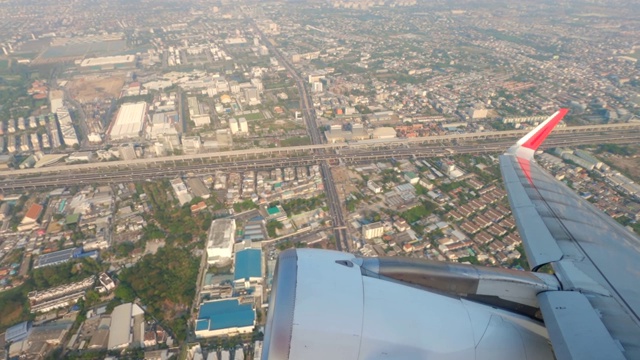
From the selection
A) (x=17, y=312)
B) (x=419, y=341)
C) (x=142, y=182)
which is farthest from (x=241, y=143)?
(x=419, y=341)

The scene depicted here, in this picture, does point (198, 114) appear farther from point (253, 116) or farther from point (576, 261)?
Result: point (576, 261)

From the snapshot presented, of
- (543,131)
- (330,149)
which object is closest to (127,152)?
(330,149)

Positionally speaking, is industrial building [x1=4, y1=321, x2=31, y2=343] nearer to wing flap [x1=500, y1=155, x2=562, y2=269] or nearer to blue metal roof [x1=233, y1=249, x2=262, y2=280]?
blue metal roof [x1=233, y1=249, x2=262, y2=280]

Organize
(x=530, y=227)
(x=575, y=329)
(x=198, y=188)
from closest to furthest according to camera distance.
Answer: (x=575, y=329)
(x=530, y=227)
(x=198, y=188)

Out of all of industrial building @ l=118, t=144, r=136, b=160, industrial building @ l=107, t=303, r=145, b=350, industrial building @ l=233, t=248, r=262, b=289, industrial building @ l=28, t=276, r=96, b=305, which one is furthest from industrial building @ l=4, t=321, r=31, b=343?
industrial building @ l=118, t=144, r=136, b=160

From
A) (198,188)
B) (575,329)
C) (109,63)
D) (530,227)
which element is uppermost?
(575,329)

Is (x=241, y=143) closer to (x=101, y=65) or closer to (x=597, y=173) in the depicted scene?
(x=597, y=173)

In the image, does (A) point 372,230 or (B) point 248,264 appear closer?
(B) point 248,264
